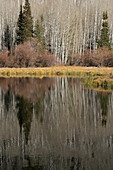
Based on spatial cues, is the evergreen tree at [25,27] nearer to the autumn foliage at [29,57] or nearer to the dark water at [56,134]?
the autumn foliage at [29,57]

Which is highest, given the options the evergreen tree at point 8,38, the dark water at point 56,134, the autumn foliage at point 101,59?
the evergreen tree at point 8,38

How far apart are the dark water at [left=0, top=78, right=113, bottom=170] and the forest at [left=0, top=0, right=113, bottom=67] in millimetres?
29854

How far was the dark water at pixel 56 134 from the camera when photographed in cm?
876

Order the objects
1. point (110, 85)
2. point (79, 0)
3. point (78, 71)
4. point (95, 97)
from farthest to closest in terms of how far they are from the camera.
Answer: point (79, 0), point (78, 71), point (110, 85), point (95, 97)

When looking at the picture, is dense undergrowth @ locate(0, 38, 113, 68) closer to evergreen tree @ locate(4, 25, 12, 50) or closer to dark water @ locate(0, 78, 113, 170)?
evergreen tree @ locate(4, 25, 12, 50)

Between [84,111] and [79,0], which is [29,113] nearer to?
[84,111]

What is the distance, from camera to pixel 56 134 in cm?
1152

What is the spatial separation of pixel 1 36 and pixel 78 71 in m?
25.8

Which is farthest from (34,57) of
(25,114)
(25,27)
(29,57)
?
(25,114)

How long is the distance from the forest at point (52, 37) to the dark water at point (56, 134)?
97.9 feet

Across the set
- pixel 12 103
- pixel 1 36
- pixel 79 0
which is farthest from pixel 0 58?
pixel 79 0

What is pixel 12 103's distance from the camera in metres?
18.2

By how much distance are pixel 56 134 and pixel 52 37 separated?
48436 mm

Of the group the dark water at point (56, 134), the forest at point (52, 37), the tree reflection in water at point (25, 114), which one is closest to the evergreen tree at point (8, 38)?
the forest at point (52, 37)
